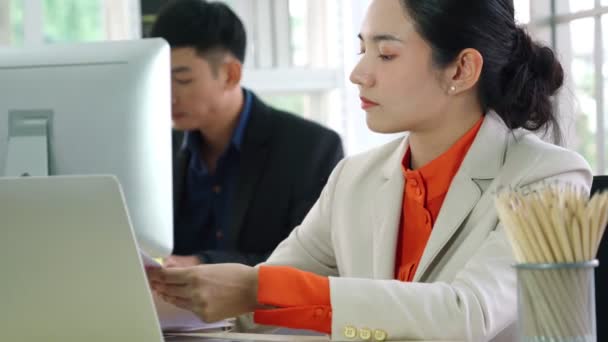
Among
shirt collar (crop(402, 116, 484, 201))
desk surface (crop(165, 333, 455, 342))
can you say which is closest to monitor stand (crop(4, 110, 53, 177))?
desk surface (crop(165, 333, 455, 342))

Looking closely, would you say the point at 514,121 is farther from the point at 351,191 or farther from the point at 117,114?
the point at 117,114

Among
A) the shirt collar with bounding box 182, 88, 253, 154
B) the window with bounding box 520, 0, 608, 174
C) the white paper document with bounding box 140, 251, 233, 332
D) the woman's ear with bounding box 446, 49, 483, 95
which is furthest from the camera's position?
the shirt collar with bounding box 182, 88, 253, 154

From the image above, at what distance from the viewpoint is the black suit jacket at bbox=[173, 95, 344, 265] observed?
2.82m

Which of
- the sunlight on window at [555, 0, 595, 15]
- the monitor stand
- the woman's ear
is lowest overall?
the monitor stand

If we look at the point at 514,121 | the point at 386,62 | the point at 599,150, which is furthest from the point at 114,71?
the point at 599,150

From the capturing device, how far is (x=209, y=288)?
1352 mm

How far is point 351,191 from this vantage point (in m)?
1.83

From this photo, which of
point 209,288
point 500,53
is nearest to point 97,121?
point 209,288

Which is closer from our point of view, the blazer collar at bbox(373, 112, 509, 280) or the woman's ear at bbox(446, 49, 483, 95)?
the blazer collar at bbox(373, 112, 509, 280)

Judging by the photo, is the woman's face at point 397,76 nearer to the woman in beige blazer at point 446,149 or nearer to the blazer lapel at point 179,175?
the woman in beige blazer at point 446,149

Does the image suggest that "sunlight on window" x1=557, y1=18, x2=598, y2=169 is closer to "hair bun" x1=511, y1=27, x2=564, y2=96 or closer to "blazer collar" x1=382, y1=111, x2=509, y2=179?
"hair bun" x1=511, y1=27, x2=564, y2=96

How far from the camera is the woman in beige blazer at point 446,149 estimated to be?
1.50 meters

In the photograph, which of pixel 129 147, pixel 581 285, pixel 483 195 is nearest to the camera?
pixel 581 285

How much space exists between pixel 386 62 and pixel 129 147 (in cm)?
55
